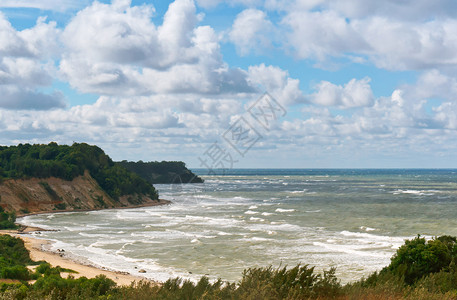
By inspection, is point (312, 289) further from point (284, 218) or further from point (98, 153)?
point (98, 153)

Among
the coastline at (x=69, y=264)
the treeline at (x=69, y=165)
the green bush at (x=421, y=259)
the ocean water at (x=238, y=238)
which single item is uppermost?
the treeline at (x=69, y=165)

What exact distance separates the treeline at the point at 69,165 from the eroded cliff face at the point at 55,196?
1.75 metres

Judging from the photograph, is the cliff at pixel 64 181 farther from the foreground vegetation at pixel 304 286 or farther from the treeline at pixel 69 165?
the foreground vegetation at pixel 304 286

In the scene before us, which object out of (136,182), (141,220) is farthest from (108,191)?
(141,220)

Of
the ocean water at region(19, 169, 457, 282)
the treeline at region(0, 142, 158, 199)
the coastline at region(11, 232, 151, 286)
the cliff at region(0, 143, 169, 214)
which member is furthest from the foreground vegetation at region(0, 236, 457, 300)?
the treeline at region(0, 142, 158, 199)

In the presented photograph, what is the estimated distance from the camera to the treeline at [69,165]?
3290 inches

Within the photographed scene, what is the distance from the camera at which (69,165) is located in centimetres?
9069

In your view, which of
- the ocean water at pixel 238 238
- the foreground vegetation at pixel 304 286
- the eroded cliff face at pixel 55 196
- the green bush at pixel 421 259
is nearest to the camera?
the foreground vegetation at pixel 304 286

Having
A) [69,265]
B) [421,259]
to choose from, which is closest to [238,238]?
[69,265]

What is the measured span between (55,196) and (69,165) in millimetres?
11099

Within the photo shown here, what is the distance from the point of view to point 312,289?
12812 mm

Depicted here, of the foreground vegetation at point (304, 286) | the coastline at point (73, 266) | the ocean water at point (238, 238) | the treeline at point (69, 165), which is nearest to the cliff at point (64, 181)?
the treeline at point (69, 165)

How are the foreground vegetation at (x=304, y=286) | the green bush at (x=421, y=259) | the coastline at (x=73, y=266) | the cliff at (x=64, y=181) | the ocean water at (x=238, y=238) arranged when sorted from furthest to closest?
the cliff at (x=64, y=181), the ocean water at (x=238, y=238), the coastline at (x=73, y=266), the green bush at (x=421, y=259), the foreground vegetation at (x=304, y=286)

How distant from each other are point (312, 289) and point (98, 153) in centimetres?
10151
